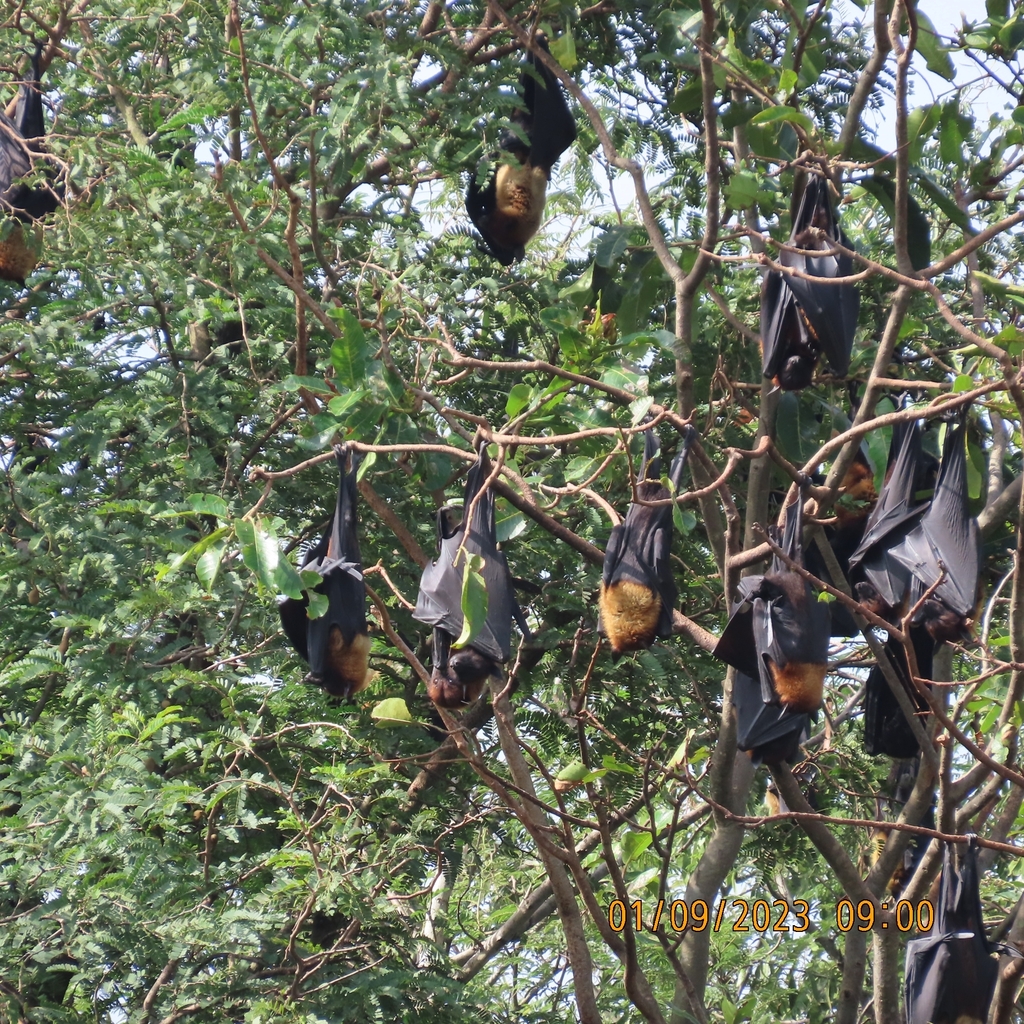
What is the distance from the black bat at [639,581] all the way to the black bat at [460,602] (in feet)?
1.08

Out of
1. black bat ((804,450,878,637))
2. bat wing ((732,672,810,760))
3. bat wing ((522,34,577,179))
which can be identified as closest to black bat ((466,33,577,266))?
bat wing ((522,34,577,179))

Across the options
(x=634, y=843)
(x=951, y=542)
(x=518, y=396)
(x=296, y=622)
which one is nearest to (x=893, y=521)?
(x=951, y=542)

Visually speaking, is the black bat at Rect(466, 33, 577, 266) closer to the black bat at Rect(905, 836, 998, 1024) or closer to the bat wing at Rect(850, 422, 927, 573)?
the bat wing at Rect(850, 422, 927, 573)

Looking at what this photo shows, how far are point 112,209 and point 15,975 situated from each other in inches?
119

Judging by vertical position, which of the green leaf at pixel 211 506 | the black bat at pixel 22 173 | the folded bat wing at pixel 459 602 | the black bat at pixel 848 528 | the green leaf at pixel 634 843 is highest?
Answer: the black bat at pixel 22 173

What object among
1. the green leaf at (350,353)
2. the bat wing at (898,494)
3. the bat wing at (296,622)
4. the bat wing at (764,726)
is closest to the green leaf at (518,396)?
the green leaf at (350,353)

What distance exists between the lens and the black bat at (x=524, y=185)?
6629mm

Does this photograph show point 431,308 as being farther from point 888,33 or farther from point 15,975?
point 15,975

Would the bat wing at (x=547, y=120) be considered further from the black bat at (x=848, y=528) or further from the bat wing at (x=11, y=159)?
the bat wing at (x=11, y=159)

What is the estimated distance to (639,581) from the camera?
4.49 metres

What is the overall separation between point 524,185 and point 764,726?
3441mm

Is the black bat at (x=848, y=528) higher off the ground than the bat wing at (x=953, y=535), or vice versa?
the black bat at (x=848, y=528)

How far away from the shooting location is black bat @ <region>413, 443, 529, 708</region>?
410 centimetres

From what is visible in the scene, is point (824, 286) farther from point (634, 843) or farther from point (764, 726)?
point (634, 843)
